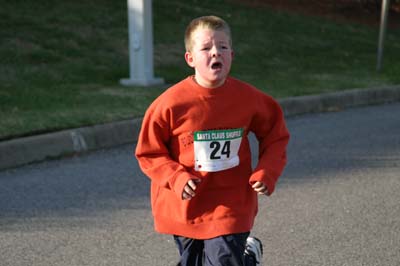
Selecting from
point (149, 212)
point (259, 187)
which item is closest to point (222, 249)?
point (259, 187)

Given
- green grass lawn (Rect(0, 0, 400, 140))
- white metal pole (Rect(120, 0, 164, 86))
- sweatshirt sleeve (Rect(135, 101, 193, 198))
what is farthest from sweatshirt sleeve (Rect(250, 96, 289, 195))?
white metal pole (Rect(120, 0, 164, 86))

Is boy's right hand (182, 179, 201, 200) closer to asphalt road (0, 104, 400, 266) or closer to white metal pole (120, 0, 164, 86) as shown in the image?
asphalt road (0, 104, 400, 266)

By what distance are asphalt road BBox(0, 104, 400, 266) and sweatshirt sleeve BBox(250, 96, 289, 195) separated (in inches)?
45.3

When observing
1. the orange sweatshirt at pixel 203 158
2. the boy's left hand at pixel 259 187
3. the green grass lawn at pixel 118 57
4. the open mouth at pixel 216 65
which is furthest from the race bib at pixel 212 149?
the green grass lawn at pixel 118 57

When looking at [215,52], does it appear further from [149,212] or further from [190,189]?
[149,212]

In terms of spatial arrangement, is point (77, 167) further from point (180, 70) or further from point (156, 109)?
point (180, 70)

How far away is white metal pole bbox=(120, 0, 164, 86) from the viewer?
9.98m

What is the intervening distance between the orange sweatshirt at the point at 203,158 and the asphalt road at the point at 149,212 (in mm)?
1156

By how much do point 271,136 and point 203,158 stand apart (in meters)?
0.34

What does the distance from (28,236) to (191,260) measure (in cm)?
169

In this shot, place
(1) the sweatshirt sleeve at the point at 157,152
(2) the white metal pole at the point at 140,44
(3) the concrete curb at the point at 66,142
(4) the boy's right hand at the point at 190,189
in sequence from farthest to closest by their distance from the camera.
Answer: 1. (2) the white metal pole at the point at 140,44
2. (3) the concrete curb at the point at 66,142
3. (1) the sweatshirt sleeve at the point at 157,152
4. (4) the boy's right hand at the point at 190,189

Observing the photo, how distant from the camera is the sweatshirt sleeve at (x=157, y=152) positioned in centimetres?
297

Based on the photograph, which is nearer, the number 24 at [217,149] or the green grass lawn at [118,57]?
the number 24 at [217,149]

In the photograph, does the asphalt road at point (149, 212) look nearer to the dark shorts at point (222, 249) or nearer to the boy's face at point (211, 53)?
Answer: the dark shorts at point (222, 249)
